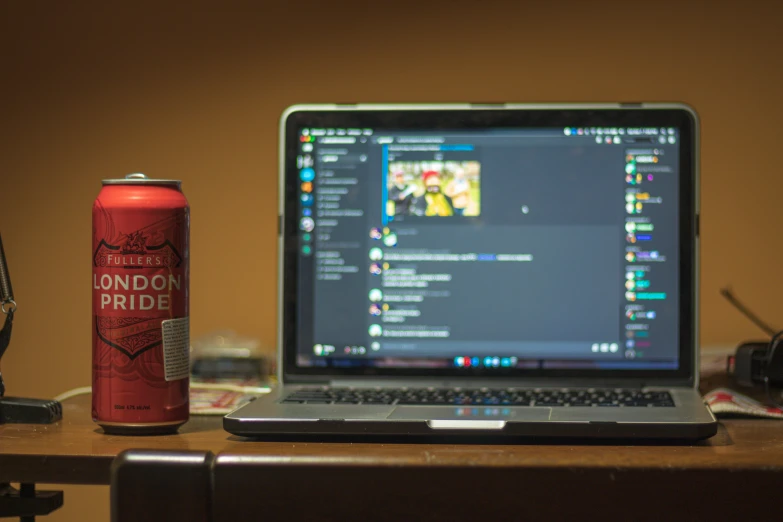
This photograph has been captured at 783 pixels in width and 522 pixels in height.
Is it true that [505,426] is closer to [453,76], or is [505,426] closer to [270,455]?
[270,455]

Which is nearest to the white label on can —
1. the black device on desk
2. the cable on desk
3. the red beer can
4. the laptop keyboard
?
the red beer can

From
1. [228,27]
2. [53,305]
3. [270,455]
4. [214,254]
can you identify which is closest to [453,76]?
[228,27]

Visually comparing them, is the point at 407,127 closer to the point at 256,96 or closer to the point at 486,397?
the point at 486,397

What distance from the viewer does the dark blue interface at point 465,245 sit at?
98 cm

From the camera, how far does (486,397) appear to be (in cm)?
88

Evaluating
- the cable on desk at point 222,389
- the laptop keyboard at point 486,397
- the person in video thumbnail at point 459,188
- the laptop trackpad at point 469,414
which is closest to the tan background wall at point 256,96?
the cable on desk at point 222,389

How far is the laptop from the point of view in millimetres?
969

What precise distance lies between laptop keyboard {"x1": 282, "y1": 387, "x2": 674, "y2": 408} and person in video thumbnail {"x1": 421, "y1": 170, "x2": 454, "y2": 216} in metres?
0.20

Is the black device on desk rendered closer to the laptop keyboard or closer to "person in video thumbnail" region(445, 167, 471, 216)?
the laptop keyboard

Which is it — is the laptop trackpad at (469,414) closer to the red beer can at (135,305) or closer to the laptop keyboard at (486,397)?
the laptop keyboard at (486,397)

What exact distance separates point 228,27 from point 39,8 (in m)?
0.34

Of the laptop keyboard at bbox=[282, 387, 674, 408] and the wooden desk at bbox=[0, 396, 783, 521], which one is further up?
the laptop keyboard at bbox=[282, 387, 674, 408]

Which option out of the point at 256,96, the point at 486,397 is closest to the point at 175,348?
the point at 486,397

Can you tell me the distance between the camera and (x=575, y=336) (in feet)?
3.20
